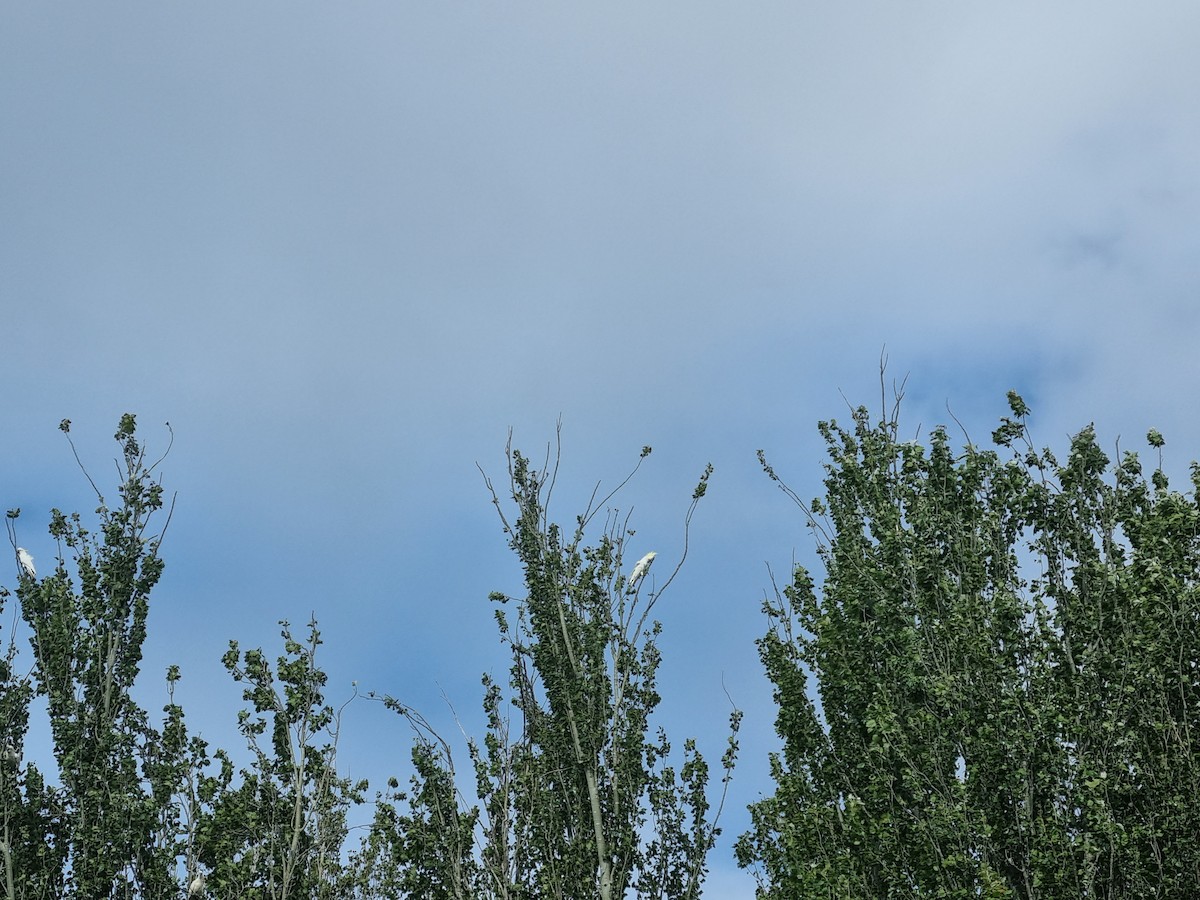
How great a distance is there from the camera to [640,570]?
50.6 feet

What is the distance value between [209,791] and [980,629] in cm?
995

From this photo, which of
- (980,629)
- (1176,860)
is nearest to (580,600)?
(980,629)

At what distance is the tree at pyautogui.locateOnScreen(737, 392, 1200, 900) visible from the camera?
9.82 m

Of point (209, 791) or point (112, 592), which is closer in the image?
point (209, 791)

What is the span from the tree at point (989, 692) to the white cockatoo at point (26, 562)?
34.4ft

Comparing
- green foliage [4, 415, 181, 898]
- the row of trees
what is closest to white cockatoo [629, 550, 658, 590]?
the row of trees

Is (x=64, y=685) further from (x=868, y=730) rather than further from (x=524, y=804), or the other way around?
(x=868, y=730)

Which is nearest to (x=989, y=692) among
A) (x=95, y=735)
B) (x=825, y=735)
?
(x=825, y=735)

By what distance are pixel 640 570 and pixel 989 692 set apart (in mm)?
5863

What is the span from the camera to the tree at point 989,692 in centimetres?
982

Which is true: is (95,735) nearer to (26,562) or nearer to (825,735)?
(26,562)

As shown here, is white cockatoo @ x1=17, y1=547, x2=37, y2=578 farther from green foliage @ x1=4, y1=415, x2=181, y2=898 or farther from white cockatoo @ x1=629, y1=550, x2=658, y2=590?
white cockatoo @ x1=629, y1=550, x2=658, y2=590

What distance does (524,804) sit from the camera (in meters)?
13.6

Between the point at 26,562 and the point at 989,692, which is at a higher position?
the point at 26,562
